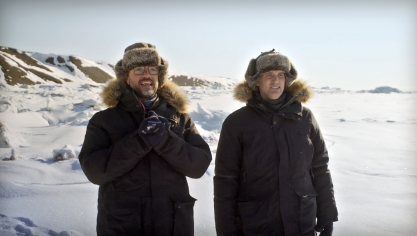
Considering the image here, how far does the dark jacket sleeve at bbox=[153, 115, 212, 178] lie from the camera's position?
171 cm

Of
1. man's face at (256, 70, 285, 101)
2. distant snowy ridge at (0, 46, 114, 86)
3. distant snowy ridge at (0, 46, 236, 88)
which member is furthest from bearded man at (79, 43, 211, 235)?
distant snowy ridge at (0, 46, 236, 88)

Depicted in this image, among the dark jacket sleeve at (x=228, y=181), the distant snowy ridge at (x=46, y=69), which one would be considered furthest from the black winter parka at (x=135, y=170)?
the distant snowy ridge at (x=46, y=69)

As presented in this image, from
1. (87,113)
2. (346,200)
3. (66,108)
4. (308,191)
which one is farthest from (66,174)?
(66,108)

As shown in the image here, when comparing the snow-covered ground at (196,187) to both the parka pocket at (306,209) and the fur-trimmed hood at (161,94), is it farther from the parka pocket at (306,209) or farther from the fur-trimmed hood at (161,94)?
the parka pocket at (306,209)

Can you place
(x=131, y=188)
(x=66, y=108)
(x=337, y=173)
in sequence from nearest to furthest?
(x=131, y=188)
(x=337, y=173)
(x=66, y=108)

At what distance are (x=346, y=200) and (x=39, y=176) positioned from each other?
11.0 feet

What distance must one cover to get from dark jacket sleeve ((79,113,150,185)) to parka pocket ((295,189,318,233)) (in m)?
0.97

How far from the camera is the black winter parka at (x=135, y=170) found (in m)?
1.68

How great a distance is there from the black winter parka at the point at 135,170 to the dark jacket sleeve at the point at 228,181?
12 cm

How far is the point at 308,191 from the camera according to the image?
184cm

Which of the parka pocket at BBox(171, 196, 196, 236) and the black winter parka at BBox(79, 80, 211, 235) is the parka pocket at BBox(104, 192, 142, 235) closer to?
the black winter parka at BBox(79, 80, 211, 235)

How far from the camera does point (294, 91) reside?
2041mm

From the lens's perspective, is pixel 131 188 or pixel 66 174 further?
pixel 66 174

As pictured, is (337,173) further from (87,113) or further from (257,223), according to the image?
(87,113)
